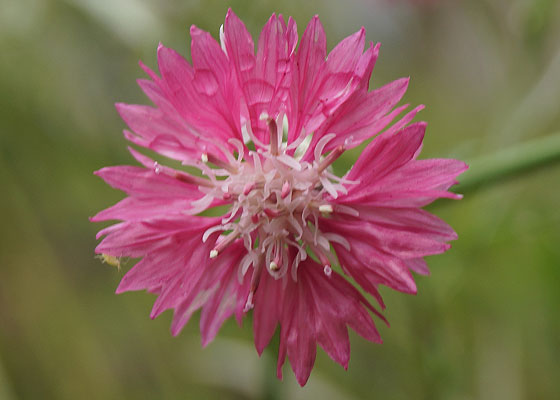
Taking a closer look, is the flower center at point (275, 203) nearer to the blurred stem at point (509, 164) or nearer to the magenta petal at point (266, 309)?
the magenta petal at point (266, 309)

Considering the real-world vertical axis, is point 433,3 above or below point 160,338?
above

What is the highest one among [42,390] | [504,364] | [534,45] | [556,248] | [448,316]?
[534,45]

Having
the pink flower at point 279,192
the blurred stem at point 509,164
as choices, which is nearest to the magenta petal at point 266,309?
the pink flower at point 279,192

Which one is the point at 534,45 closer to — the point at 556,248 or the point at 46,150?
the point at 556,248

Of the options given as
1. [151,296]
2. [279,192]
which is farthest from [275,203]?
[151,296]

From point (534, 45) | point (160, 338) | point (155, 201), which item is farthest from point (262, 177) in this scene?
point (160, 338)

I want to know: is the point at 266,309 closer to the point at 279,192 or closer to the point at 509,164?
the point at 279,192
